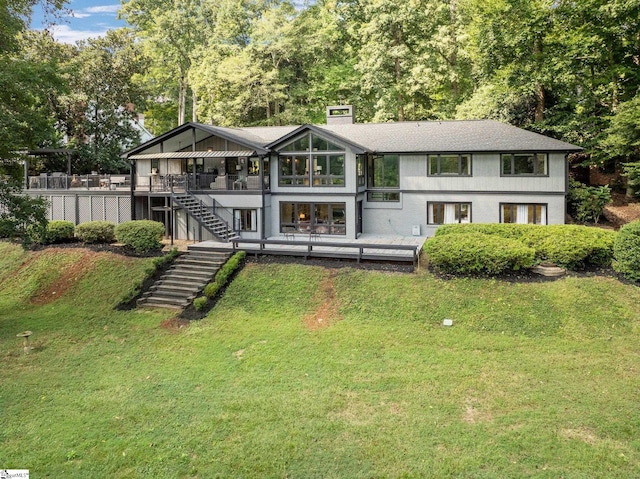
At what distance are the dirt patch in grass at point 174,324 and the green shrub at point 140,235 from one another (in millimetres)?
5859

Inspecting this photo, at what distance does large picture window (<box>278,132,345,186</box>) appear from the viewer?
21.8 meters

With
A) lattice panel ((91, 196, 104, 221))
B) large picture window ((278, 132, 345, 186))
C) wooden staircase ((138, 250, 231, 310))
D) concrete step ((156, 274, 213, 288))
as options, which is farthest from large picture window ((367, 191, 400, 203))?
lattice panel ((91, 196, 104, 221))

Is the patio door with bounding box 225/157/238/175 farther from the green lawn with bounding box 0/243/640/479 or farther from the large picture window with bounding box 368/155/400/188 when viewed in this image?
the green lawn with bounding box 0/243/640/479

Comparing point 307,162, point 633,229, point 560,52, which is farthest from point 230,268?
point 560,52

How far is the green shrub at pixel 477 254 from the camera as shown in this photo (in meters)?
15.3

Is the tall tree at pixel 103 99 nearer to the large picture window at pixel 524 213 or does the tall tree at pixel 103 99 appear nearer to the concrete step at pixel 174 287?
the concrete step at pixel 174 287

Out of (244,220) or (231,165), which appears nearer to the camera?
(244,220)

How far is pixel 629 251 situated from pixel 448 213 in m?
8.78

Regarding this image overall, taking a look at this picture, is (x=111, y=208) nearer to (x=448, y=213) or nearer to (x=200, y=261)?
(x=200, y=261)

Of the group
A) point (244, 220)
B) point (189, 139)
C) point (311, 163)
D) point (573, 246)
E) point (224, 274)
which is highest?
point (189, 139)

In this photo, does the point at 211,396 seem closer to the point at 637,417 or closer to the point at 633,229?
the point at 637,417

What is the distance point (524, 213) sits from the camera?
835 inches

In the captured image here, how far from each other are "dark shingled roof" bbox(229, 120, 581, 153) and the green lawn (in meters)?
7.93

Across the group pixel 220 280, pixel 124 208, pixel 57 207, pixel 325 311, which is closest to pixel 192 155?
pixel 124 208
